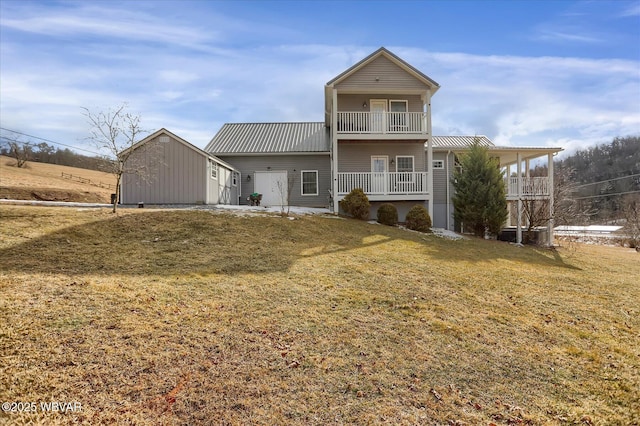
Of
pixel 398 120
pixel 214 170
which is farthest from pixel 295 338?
pixel 398 120

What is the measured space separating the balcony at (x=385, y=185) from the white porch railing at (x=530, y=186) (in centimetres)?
482

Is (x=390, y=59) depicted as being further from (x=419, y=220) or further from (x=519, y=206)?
(x=519, y=206)

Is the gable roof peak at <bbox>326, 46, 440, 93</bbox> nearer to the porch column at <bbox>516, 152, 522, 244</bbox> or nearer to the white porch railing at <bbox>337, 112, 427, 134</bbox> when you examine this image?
the white porch railing at <bbox>337, 112, 427, 134</bbox>

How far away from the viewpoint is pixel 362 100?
18797 mm

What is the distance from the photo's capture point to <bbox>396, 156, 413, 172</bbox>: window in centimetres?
1911

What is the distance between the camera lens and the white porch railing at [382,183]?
55.1 feet

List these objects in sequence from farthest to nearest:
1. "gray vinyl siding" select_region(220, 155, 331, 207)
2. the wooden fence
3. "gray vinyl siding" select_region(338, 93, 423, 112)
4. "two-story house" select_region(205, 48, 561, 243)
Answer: the wooden fence → "gray vinyl siding" select_region(220, 155, 331, 207) → "gray vinyl siding" select_region(338, 93, 423, 112) → "two-story house" select_region(205, 48, 561, 243)

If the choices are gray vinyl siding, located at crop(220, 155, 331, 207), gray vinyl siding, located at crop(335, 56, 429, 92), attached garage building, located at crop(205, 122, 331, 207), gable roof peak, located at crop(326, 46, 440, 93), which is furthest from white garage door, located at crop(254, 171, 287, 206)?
gray vinyl siding, located at crop(335, 56, 429, 92)

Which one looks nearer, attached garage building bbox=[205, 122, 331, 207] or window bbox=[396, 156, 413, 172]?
window bbox=[396, 156, 413, 172]

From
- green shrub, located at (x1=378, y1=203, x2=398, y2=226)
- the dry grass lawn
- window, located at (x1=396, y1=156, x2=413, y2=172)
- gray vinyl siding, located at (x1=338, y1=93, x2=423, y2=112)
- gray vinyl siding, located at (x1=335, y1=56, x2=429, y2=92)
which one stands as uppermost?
gray vinyl siding, located at (x1=335, y1=56, x2=429, y2=92)

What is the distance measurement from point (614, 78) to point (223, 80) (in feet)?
72.3

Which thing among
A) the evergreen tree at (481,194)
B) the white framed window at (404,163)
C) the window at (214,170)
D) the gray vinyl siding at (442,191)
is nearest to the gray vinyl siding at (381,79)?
the white framed window at (404,163)

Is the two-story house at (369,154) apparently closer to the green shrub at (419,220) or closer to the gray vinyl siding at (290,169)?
the gray vinyl siding at (290,169)

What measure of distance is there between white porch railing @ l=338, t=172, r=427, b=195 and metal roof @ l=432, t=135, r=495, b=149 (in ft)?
13.5
